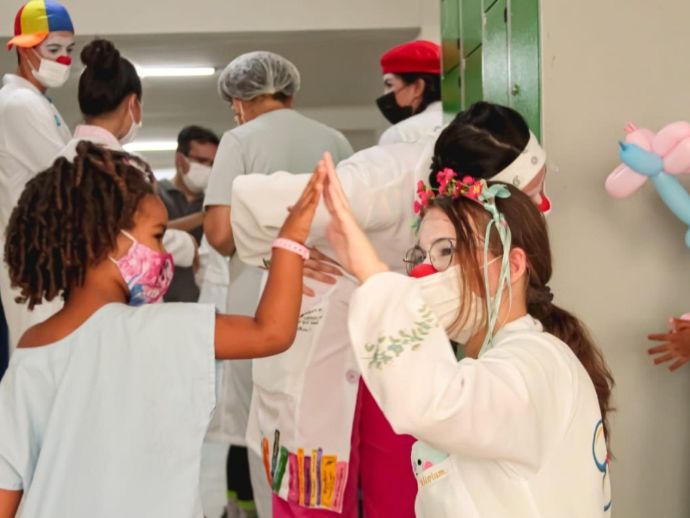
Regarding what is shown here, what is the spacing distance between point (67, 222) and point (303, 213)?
0.44 m

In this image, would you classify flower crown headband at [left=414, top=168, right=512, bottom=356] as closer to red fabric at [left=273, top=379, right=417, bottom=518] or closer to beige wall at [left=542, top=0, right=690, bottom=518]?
beige wall at [left=542, top=0, right=690, bottom=518]

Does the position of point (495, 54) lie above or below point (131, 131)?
above

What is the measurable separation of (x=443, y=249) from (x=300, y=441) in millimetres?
878

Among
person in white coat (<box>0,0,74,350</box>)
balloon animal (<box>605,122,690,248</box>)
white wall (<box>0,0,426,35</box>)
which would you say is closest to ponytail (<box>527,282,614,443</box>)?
balloon animal (<box>605,122,690,248</box>)

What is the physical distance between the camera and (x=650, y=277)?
227cm

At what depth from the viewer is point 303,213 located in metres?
1.65

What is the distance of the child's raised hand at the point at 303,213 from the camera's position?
1.61 meters

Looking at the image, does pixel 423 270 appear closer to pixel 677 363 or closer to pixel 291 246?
pixel 291 246

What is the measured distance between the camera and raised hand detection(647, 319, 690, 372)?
2.15 m

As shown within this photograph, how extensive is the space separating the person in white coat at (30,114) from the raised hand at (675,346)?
5.84 feet

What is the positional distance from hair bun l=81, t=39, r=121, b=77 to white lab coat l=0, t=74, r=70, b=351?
0.25 metres

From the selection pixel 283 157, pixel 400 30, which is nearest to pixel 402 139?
pixel 283 157

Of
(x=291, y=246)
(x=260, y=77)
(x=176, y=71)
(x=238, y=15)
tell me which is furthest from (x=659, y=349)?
(x=176, y=71)

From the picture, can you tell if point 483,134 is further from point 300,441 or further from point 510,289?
point 300,441
